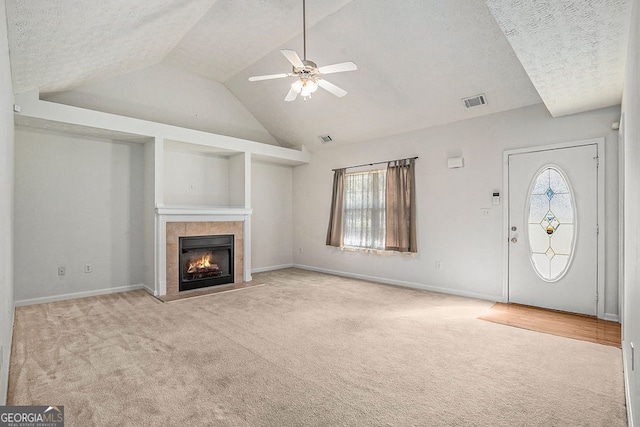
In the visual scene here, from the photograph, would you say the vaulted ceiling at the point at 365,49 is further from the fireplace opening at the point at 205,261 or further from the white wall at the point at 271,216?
the fireplace opening at the point at 205,261

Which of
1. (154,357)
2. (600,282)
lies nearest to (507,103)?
(600,282)

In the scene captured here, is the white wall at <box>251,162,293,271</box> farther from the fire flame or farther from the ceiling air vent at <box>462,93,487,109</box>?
the ceiling air vent at <box>462,93,487,109</box>

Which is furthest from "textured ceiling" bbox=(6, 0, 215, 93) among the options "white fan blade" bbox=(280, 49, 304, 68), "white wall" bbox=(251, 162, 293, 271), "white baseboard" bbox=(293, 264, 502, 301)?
"white baseboard" bbox=(293, 264, 502, 301)

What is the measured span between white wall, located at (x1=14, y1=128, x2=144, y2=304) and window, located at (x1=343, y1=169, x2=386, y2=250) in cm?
374

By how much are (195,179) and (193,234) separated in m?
1.26

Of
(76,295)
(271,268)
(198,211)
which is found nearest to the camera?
(76,295)

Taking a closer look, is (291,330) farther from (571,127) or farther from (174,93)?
(174,93)

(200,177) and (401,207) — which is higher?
(200,177)

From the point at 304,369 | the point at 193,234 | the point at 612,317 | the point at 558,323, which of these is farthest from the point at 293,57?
the point at 612,317

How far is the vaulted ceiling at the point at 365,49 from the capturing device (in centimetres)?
242

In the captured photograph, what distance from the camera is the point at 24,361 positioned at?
2.72 meters

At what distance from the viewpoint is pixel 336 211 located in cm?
668

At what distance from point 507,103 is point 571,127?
32.3 inches

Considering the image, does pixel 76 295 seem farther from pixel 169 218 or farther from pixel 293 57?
pixel 293 57
